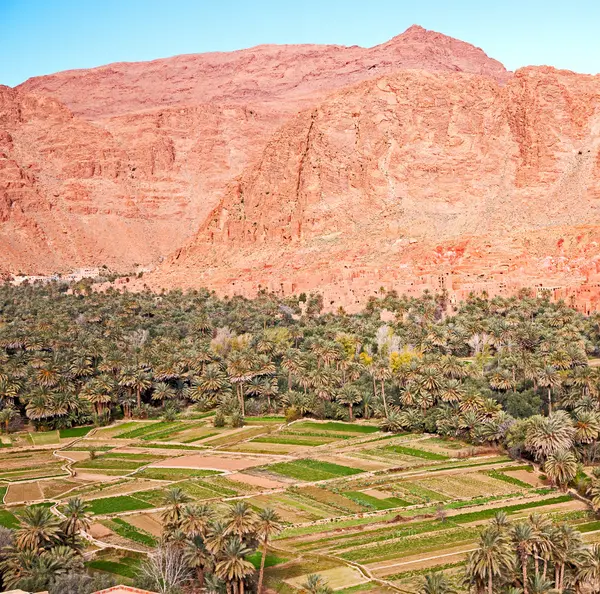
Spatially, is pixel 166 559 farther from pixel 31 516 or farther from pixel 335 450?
pixel 335 450

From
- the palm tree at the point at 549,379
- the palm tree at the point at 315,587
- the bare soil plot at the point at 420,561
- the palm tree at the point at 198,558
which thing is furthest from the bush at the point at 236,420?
the palm tree at the point at 315,587

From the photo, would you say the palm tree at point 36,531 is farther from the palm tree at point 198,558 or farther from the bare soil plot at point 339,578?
the bare soil plot at point 339,578

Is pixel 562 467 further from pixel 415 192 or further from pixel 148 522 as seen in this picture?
pixel 415 192

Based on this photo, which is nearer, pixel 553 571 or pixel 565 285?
pixel 553 571

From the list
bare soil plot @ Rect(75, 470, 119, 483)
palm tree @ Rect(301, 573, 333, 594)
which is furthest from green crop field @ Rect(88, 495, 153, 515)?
palm tree @ Rect(301, 573, 333, 594)

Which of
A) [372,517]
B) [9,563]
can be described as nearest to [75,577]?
[9,563]

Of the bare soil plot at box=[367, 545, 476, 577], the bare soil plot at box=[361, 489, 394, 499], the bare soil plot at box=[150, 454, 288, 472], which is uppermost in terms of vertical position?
the bare soil plot at box=[150, 454, 288, 472]

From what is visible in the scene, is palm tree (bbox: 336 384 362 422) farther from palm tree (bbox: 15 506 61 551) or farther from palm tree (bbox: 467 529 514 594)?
palm tree (bbox: 467 529 514 594)
